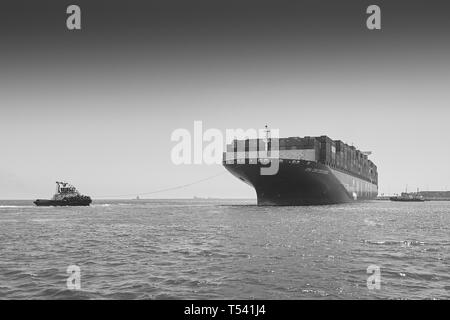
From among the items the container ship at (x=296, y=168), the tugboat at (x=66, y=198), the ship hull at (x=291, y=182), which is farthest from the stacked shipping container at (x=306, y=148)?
the tugboat at (x=66, y=198)

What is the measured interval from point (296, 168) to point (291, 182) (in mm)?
3107

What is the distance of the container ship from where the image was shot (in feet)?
228

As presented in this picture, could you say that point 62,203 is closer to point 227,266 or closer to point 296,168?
point 296,168

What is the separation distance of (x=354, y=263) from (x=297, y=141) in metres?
70.1

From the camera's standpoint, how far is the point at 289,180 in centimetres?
7062

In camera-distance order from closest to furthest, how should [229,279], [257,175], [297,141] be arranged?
→ 1. [229,279]
2. [257,175]
3. [297,141]

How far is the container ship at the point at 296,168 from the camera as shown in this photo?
228 feet

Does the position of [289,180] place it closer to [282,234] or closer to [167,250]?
[282,234]

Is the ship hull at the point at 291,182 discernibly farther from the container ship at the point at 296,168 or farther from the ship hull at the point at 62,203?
the ship hull at the point at 62,203

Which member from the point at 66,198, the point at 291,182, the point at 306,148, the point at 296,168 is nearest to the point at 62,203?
the point at 66,198

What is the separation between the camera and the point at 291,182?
7100cm

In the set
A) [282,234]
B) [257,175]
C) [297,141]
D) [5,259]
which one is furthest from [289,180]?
[5,259]

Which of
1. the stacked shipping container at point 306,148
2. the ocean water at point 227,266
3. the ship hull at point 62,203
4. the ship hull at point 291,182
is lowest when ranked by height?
the ship hull at point 62,203
